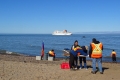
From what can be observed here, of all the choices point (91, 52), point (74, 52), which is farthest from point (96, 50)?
point (74, 52)

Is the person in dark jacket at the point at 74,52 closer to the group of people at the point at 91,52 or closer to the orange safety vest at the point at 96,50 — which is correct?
the group of people at the point at 91,52

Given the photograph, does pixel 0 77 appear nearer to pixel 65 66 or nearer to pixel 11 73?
pixel 11 73

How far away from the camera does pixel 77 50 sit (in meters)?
12.4

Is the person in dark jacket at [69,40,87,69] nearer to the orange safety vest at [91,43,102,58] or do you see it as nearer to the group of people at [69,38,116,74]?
the group of people at [69,38,116,74]

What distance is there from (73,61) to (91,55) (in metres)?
1.62

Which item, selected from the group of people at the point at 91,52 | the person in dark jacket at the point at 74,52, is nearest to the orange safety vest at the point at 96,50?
the group of people at the point at 91,52

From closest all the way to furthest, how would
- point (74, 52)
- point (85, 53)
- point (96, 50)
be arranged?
point (96, 50) → point (74, 52) → point (85, 53)

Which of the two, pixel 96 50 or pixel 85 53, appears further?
pixel 85 53

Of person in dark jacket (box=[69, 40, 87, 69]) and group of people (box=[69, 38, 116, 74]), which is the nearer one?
group of people (box=[69, 38, 116, 74])

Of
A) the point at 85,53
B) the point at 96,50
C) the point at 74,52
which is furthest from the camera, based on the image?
the point at 85,53

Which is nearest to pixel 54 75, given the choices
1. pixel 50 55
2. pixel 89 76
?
pixel 89 76

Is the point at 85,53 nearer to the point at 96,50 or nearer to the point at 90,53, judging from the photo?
the point at 90,53

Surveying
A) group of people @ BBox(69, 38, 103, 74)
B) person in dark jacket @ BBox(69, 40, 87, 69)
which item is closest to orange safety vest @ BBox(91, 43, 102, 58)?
group of people @ BBox(69, 38, 103, 74)

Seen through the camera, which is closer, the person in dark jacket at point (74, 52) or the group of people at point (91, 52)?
the group of people at point (91, 52)
